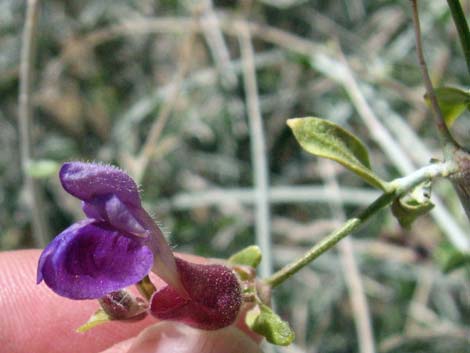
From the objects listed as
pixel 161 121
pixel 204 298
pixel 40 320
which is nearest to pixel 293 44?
pixel 161 121

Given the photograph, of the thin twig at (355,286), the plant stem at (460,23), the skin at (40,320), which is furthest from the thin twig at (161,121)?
the plant stem at (460,23)

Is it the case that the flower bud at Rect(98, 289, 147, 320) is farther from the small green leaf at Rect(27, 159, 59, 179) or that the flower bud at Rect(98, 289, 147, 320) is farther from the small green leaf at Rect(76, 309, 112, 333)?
the small green leaf at Rect(27, 159, 59, 179)

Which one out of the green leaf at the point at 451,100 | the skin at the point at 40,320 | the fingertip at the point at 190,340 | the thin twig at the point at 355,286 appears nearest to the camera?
the green leaf at the point at 451,100

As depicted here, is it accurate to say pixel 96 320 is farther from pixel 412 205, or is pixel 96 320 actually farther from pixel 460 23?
pixel 460 23

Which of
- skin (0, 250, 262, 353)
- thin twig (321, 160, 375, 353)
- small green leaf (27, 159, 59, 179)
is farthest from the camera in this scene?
small green leaf (27, 159, 59, 179)

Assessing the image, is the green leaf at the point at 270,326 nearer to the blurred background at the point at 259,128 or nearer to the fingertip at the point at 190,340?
the fingertip at the point at 190,340

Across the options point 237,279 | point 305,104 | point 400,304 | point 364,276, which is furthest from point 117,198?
point 305,104

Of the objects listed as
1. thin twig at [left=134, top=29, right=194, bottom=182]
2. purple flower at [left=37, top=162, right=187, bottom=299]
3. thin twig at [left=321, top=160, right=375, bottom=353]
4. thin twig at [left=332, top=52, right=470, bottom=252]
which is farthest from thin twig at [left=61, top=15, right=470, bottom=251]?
purple flower at [left=37, top=162, right=187, bottom=299]
